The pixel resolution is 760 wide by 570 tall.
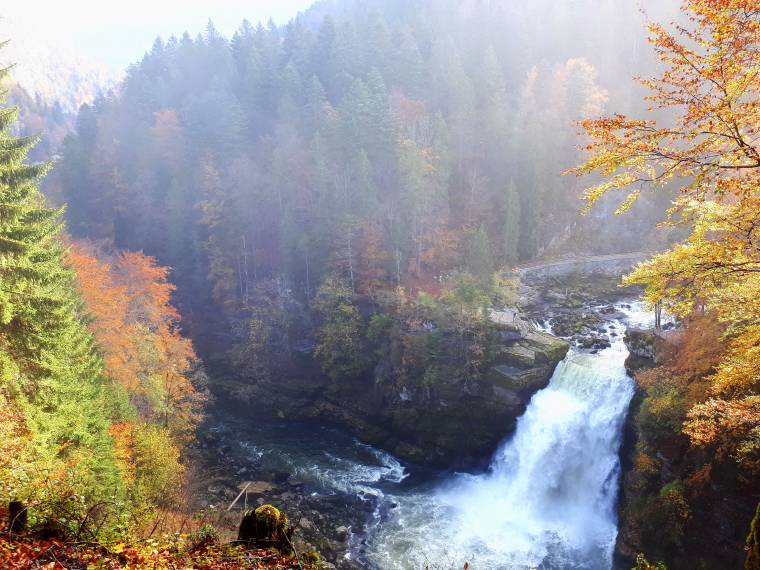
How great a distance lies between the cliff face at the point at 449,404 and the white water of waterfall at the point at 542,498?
128cm

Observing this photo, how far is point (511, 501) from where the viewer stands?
27281 mm

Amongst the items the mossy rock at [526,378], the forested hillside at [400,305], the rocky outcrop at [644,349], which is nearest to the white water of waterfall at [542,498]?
the forested hillside at [400,305]

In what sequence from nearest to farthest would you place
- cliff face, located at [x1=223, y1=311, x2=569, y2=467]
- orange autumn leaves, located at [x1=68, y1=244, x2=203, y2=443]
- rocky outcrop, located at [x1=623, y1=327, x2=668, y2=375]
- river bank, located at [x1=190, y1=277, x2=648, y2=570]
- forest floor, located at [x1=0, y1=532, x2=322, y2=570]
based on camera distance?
forest floor, located at [x1=0, y1=532, x2=322, y2=570] < river bank, located at [x1=190, y1=277, x2=648, y2=570] < rocky outcrop, located at [x1=623, y1=327, x2=668, y2=375] < orange autumn leaves, located at [x1=68, y1=244, x2=203, y2=443] < cliff face, located at [x1=223, y1=311, x2=569, y2=467]

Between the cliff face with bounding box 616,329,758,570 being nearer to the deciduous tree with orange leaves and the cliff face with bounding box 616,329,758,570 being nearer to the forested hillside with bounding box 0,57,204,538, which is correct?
the deciduous tree with orange leaves

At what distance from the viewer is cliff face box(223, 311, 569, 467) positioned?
99.4 ft

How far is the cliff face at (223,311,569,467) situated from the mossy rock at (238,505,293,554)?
80.0 ft

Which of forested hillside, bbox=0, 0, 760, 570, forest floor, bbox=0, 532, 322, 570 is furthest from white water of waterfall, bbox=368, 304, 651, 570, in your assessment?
forest floor, bbox=0, 532, 322, 570

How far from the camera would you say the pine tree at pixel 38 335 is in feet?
48.3

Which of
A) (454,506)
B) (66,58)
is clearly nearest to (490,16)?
(454,506)

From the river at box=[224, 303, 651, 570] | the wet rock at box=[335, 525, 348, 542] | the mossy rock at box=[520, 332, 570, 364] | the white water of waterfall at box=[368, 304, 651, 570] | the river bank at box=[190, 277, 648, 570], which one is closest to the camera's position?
the white water of waterfall at box=[368, 304, 651, 570]

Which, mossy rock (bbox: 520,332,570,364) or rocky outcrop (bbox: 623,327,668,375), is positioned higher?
rocky outcrop (bbox: 623,327,668,375)

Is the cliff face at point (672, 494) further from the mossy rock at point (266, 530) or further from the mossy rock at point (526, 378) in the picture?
the mossy rock at point (266, 530)

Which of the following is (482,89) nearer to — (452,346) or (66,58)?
(452,346)

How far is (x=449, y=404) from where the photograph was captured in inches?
1291
